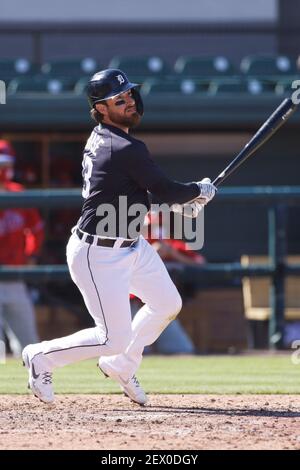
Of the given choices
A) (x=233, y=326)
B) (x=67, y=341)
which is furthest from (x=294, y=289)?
(x=67, y=341)

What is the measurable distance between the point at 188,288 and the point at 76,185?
2.41m

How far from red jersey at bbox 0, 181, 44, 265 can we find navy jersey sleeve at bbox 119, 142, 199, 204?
3.91 metres

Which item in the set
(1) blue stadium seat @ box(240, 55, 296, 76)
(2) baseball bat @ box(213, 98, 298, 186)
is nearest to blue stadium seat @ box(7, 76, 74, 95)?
(1) blue stadium seat @ box(240, 55, 296, 76)

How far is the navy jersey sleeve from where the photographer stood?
5.09 metres

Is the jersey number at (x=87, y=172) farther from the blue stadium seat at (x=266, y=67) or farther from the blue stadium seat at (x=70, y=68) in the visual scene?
the blue stadium seat at (x=266, y=67)

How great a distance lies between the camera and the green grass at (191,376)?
6.38 m

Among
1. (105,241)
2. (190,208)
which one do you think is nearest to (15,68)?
(190,208)

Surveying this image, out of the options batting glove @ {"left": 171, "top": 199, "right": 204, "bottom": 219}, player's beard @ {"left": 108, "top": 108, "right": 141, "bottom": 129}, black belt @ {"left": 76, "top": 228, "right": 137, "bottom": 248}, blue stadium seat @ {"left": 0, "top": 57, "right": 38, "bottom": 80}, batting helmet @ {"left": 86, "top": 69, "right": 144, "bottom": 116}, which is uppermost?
batting helmet @ {"left": 86, "top": 69, "right": 144, "bottom": 116}

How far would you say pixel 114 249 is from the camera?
525cm

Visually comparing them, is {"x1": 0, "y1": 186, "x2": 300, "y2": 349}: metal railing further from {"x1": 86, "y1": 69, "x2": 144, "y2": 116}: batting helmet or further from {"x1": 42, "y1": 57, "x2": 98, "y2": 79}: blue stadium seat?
{"x1": 42, "y1": 57, "x2": 98, "y2": 79}: blue stadium seat

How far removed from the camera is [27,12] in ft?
45.8

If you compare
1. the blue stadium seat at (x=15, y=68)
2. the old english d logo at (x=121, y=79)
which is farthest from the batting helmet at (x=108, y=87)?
the blue stadium seat at (x=15, y=68)

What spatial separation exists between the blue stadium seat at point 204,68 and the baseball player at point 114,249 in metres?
7.09

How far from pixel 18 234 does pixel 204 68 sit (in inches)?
175
